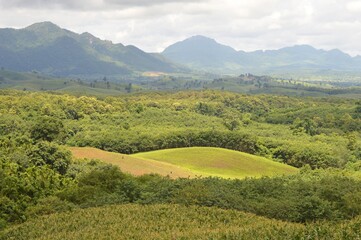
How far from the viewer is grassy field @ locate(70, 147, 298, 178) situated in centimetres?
8419

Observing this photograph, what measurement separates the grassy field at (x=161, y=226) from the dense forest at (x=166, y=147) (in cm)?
465

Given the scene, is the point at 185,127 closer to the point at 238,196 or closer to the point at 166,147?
the point at 166,147

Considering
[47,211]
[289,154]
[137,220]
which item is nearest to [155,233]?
[137,220]

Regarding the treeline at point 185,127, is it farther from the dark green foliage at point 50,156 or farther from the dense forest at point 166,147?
the dark green foliage at point 50,156

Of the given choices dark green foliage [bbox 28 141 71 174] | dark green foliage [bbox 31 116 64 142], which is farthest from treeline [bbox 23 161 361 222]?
dark green foliage [bbox 31 116 64 142]

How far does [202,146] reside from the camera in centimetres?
11925

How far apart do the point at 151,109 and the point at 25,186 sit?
362 feet

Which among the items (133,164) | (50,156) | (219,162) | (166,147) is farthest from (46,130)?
(219,162)

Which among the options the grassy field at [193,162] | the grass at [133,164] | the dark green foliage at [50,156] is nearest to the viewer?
the dark green foliage at [50,156]

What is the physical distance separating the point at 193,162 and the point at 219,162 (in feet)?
17.8

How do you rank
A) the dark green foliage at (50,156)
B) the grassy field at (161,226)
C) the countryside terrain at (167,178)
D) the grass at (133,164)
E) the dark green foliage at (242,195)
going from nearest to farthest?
1. the grassy field at (161,226)
2. the countryside terrain at (167,178)
3. the dark green foliage at (242,195)
4. the dark green foliage at (50,156)
5. the grass at (133,164)

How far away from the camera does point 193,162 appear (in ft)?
320

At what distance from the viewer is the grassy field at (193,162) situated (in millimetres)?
84188

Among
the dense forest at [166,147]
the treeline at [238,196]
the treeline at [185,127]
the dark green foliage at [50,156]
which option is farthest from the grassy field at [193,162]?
the treeline at [238,196]
